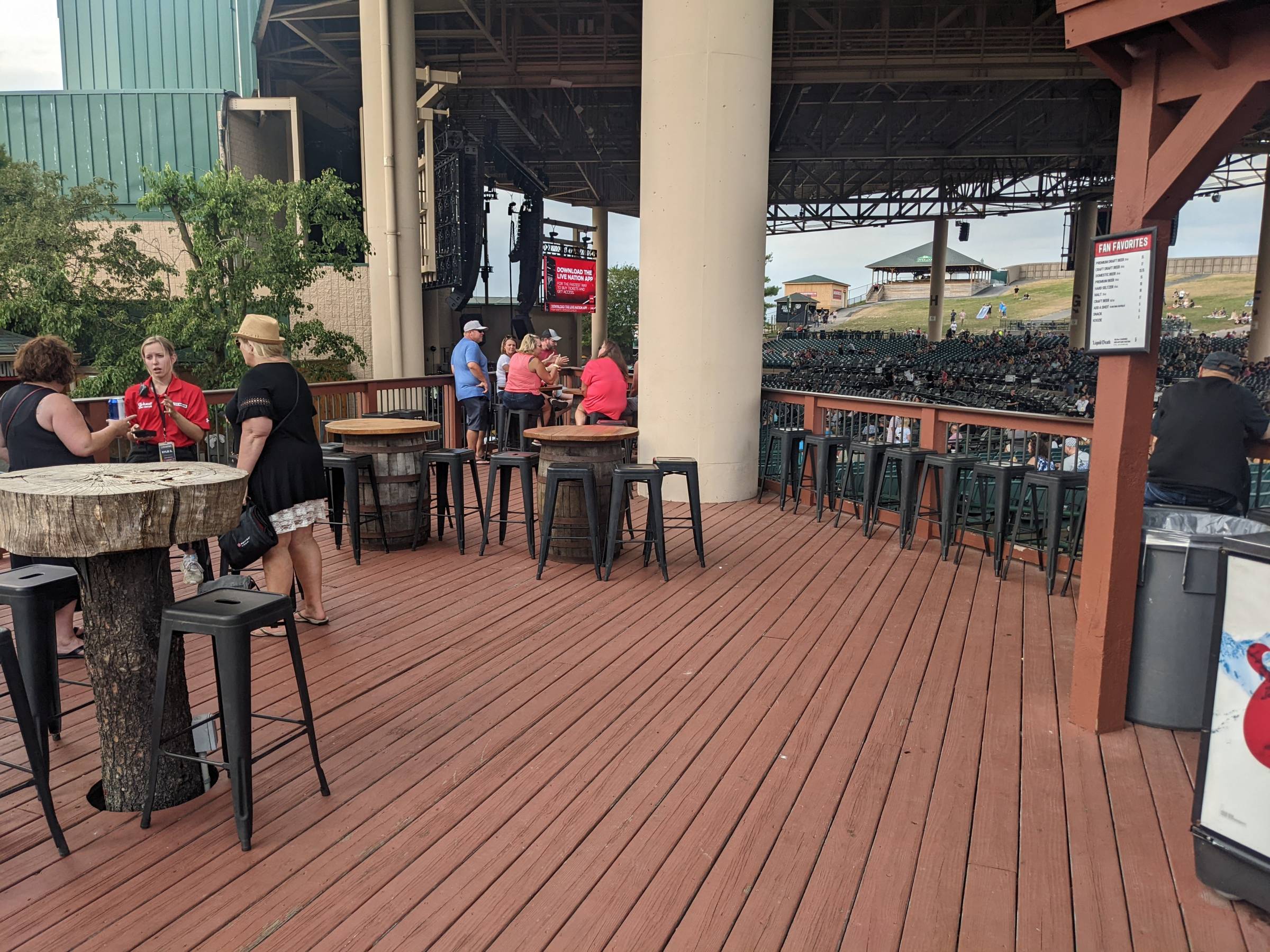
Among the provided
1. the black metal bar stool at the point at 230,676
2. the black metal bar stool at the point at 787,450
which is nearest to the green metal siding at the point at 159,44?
the black metal bar stool at the point at 787,450

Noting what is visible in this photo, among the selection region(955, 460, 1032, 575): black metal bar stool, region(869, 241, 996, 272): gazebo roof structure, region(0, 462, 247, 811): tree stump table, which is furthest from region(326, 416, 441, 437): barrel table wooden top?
region(869, 241, 996, 272): gazebo roof structure

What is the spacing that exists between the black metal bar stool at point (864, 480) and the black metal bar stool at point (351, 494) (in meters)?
3.70

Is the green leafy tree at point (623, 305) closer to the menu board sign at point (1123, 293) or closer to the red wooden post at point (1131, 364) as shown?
the menu board sign at point (1123, 293)

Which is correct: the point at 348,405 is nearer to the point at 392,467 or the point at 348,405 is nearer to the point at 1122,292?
the point at 392,467

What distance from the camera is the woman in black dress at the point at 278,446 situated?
382 centimetres

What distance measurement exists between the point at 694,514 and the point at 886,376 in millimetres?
11981

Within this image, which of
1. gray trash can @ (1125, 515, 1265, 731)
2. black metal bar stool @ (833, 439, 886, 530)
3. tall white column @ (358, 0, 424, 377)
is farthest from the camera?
tall white column @ (358, 0, 424, 377)

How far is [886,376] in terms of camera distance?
16.6 m

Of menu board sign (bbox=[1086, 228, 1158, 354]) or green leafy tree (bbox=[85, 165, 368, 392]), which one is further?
green leafy tree (bbox=[85, 165, 368, 392])

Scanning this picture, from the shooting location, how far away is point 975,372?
18.3 metres

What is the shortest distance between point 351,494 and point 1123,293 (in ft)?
15.2

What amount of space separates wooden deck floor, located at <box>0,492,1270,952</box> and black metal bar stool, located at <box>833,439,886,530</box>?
7.27 feet

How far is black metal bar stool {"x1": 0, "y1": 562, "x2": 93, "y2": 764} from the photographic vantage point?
9.36 feet

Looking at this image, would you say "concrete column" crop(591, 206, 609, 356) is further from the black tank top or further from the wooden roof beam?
the wooden roof beam
